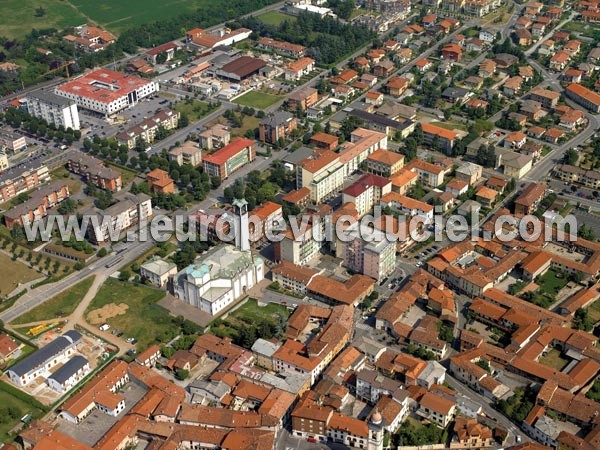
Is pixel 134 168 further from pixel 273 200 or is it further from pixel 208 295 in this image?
pixel 208 295

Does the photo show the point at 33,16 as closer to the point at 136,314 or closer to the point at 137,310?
the point at 137,310

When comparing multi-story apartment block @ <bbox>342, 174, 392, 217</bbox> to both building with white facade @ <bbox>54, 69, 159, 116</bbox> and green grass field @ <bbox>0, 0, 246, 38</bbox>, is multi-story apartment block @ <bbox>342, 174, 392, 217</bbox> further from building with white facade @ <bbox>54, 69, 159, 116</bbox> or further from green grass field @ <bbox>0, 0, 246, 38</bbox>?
green grass field @ <bbox>0, 0, 246, 38</bbox>

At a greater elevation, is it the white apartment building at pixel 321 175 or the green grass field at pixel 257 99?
the white apartment building at pixel 321 175

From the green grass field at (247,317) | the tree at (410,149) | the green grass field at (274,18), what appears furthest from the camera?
the green grass field at (274,18)

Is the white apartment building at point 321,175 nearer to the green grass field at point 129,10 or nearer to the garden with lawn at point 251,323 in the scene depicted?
the garden with lawn at point 251,323

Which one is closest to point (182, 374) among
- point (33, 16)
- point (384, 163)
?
point (384, 163)

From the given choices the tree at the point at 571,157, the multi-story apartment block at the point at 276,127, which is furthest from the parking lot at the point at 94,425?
the tree at the point at 571,157
